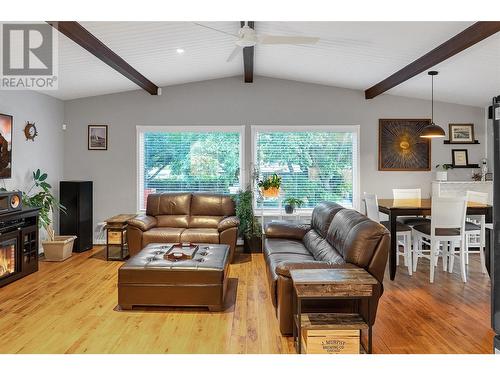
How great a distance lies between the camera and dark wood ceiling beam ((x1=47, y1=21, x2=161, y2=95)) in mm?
3479

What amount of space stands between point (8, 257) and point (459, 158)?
682 cm

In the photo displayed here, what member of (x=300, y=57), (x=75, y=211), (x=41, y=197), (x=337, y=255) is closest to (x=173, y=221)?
(x=75, y=211)

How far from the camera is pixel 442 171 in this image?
6488 mm

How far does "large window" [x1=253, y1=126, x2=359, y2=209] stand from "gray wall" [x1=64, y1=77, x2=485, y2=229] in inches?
7.6

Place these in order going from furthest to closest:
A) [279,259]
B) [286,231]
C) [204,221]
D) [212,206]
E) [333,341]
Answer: [212,206], [204,221], [286,231], [279,259], [333,341]

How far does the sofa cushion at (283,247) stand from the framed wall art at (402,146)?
9.34 feet

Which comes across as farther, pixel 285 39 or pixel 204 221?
pixel 204 221

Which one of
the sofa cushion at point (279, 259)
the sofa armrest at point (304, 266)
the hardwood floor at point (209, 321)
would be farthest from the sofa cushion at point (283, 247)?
the sofa armrest at point (304, 266)

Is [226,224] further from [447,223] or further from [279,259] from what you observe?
[447,223]

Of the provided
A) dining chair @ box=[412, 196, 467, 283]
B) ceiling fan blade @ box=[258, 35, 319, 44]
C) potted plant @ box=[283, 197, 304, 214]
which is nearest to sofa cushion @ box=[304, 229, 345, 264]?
dining chair @ box=[412, 196, 467, 283]

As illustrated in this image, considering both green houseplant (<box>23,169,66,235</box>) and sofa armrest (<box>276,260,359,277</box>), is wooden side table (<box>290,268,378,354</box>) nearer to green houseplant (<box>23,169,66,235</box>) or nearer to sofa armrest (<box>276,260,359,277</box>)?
sofa armrest (<box>276,260,359,277</box>)
